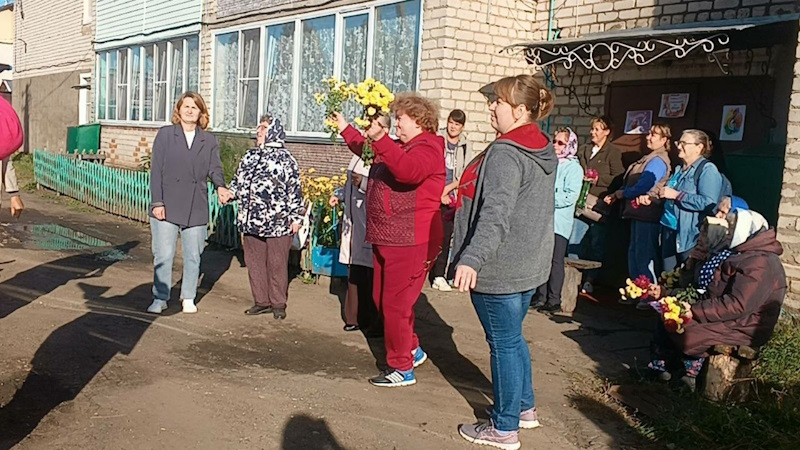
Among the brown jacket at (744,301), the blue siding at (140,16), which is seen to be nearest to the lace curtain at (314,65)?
the blue siding at (140,16)

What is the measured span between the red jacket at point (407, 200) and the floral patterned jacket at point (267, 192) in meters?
1.56

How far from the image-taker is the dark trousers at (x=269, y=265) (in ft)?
21.6

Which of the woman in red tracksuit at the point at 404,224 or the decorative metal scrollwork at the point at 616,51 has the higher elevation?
the decorative metal scrollwork at the point at 616,51

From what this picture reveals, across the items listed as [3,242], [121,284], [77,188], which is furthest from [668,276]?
[77,188]

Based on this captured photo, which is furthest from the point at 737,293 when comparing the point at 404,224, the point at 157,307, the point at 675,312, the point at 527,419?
the point at 157,307

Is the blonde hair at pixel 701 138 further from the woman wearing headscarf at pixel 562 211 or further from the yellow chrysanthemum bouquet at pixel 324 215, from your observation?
the yellow chrysanthemum bouquet at pixel 324 215

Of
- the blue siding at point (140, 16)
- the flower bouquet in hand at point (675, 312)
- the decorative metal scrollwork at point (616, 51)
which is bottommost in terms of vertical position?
the flower bouquet in hand at point (675, 312)

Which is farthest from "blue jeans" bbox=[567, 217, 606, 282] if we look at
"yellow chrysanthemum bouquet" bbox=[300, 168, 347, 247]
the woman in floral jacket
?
the woman in floral jacket

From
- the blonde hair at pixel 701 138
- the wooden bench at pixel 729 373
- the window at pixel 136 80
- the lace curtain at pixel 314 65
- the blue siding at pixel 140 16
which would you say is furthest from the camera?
the window at pixel 136 80

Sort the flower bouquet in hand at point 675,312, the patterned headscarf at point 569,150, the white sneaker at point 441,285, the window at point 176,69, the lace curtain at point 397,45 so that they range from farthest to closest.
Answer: the window at point 176,69 → the lace curtain at point 397,45 → the white sneaker at point 441,285 → the patterned headscarf at point 569,150 → the flower bouquet in hand at point 675,312

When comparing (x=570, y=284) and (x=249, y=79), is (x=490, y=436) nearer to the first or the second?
(x=570, y=284)

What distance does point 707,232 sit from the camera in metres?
5.04

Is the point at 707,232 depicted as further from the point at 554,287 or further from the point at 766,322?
the point at 554,287

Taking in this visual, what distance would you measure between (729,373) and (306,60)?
30.6ft
